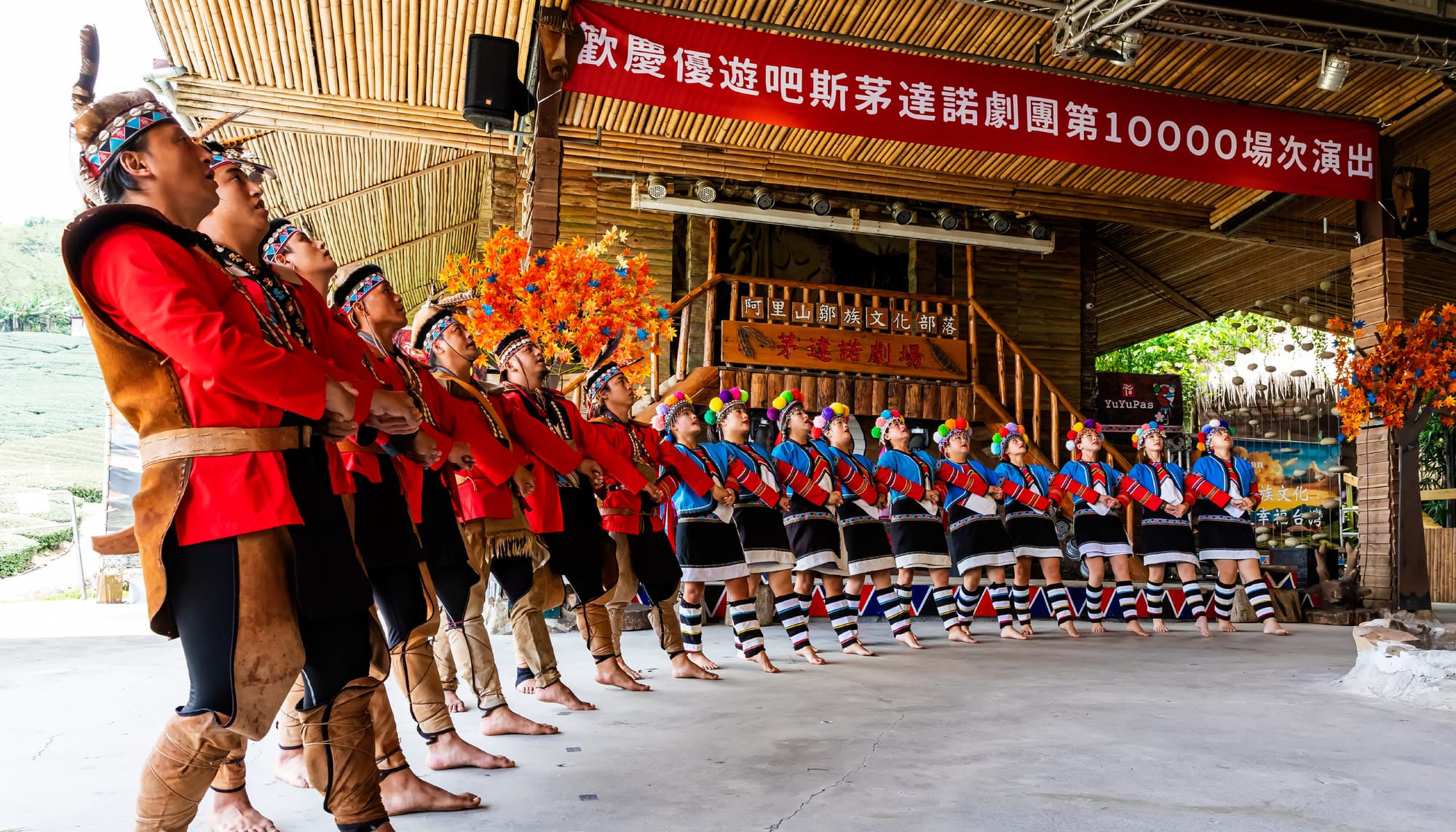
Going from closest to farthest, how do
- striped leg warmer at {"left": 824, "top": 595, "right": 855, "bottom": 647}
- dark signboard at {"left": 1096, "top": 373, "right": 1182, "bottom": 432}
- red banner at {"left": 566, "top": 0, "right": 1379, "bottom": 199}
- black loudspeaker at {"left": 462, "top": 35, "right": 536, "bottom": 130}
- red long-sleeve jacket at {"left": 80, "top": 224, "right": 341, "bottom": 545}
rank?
red long-sleeve jacket at {"left": 80, "top": 224, "right": 341, "bottom": 545}, striped leg warmer at {"left": 824, "top": 595, "right": 855, "bottom": 647}, black loudspeaker at {"left": 462, "top": 35, "right": 536, "bottom": 130}, red banner at {"left": 566, "top": 0, "right": 1379, "bottom": 199}, dark signboard at {"left": 1096, "top": 373, "right": 1182, "bottom": 432}

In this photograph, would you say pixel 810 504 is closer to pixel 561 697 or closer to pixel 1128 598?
pixel 561 697

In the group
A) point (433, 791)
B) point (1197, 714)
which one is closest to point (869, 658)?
point (1197, 714)

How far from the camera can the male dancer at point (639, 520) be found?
4.61 m

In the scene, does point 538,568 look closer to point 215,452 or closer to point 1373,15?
point 215,452

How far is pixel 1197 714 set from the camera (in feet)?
12.8

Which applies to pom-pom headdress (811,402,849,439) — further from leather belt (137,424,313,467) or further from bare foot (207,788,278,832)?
leather belt (137,424,313,467)

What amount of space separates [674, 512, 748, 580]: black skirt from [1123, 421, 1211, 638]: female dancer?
361cm

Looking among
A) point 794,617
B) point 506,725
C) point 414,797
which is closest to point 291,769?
point 414,797

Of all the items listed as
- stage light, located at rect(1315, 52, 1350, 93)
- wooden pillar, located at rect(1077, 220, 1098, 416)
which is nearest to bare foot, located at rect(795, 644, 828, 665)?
stage light, located at rect(1315, 52, 1350, 93)

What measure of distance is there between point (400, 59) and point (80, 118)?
5.60 meters

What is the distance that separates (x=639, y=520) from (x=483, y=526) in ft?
4.06

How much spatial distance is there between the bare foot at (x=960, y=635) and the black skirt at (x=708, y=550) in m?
2.18

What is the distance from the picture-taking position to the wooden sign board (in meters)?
9.52

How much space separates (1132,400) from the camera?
1241 centimetres
